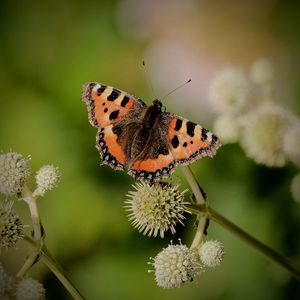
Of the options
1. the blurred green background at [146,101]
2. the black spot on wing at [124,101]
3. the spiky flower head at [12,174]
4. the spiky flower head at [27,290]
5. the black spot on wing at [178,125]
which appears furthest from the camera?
the blurred green background at [146,101]

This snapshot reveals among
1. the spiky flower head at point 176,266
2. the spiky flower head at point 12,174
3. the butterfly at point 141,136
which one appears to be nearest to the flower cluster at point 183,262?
the spiky flower head at point 176,266

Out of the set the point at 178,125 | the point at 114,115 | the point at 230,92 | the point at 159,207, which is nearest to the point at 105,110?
the point at 114,115

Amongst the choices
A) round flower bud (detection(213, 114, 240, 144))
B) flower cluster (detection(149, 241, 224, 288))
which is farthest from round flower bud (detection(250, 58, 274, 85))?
flower cluster (detection(149, 241, 224, 288))

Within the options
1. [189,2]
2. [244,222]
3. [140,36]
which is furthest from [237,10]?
[244,222]

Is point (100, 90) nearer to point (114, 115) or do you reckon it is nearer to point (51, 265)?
point (114, 115)

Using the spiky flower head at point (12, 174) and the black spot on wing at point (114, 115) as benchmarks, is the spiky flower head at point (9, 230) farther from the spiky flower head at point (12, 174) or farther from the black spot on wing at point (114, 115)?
the black spot on wing at point (114, 115)

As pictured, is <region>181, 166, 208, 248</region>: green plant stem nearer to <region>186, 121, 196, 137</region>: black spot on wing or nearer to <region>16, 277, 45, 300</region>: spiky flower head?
<region>186, 121, 196, 137</region>: black spot on wing

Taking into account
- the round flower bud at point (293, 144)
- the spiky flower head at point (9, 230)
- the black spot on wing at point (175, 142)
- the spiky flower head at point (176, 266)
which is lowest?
the spiky flower head at point (176, 266)

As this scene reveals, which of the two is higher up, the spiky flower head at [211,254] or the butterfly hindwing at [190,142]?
the butterfly hindwing at [190,142]
